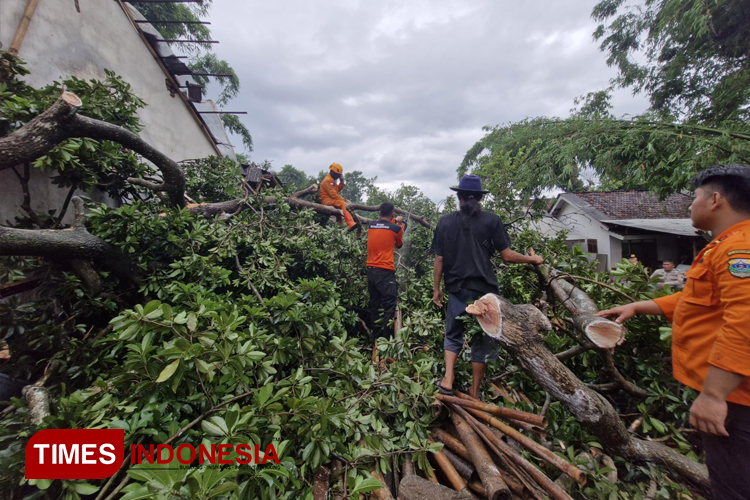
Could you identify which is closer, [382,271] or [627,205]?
[382,271]

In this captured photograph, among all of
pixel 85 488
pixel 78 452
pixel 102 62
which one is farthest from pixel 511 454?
pixel 102 62

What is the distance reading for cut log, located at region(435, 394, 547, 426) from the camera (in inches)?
72.2

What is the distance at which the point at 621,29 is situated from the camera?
10172mm

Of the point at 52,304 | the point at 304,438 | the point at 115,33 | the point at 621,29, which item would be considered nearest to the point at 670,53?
the point at 621,29

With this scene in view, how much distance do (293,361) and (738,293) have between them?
2.68m

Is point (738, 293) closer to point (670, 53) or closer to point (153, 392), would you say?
point (153, 392)

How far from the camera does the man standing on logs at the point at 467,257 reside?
8.42ft

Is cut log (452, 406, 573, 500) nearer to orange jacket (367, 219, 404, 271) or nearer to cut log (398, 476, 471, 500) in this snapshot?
cut log (398, 476, 471, 500)

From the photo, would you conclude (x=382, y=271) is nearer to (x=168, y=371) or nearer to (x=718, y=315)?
(x=168, y=371)

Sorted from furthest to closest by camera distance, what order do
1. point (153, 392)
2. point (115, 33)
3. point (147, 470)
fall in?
1. point (115, 33)
2. point (153, 392)
3. point (147, 470)

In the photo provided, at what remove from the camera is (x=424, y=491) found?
1542 millimetres

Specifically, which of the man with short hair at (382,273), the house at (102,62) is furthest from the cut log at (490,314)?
the house at (102,62)

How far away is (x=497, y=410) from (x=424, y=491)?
2.46 feet

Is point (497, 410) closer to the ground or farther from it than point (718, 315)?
closer to the ground
